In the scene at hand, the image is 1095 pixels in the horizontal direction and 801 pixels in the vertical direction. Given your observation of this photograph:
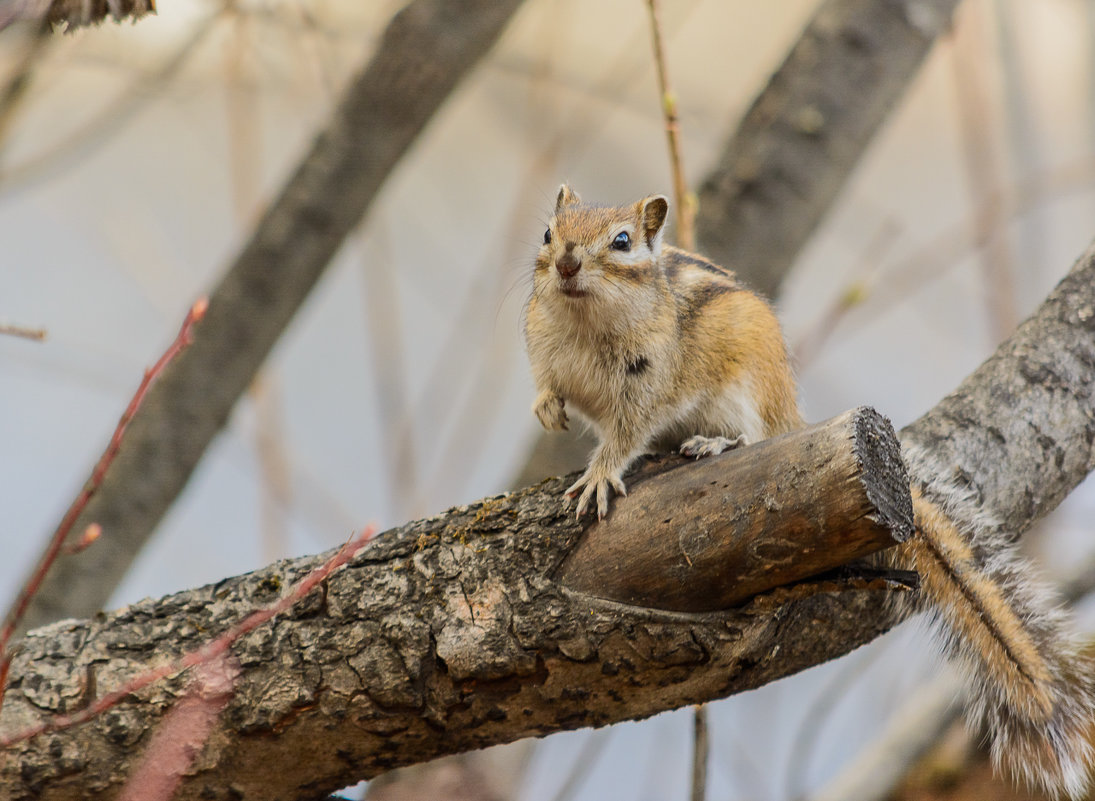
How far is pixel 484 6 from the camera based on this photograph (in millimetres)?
2732

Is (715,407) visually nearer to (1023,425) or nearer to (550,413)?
(550,413)

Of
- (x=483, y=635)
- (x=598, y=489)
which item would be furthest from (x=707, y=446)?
(x=483, y=635)

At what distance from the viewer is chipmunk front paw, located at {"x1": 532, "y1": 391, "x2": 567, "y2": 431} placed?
2262 mm

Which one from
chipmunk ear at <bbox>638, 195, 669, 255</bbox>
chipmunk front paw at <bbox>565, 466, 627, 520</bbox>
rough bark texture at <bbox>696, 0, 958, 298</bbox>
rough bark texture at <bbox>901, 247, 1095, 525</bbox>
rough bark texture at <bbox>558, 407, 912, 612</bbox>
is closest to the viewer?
rough bark texture at <bbox>558, 407, 912, 612</bbox>

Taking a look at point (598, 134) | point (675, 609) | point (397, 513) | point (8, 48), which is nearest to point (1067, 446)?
point (675, 609)

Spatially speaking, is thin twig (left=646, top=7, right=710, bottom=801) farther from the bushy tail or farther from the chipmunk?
the bushy tail

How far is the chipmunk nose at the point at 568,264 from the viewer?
206 centimetres

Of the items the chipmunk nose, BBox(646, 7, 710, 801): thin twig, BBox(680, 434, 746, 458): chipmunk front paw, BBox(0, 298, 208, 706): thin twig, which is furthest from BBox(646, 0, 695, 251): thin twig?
BBox(0, 298, 208, 706): thin twig

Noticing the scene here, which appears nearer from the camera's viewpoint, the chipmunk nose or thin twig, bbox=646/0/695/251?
the chipmunk nose

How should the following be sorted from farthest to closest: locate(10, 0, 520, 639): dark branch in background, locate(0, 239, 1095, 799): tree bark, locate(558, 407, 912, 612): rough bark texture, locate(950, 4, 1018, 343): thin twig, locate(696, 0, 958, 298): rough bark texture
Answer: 1. locate(696, 0, 958, 298): rough bark texture
2. locate(950, 4, 1018, 343): thin twig
3. locate(10, 0, 520, 639): dark branch in background
4. locate(0, 239, 1095, 799): tree bark
5. locate(558, 407, 912, 612): rough bark texture

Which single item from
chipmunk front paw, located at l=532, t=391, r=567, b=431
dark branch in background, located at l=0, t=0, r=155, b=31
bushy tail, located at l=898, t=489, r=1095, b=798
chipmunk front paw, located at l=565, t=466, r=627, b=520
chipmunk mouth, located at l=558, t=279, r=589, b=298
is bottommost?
bushy tail, located at l=898, t=489, r=1095, b=798

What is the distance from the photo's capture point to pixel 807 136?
3037mm

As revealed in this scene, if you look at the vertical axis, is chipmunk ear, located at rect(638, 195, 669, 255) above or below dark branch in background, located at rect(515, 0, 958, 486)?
below

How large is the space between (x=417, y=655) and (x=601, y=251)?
91 centimetres
